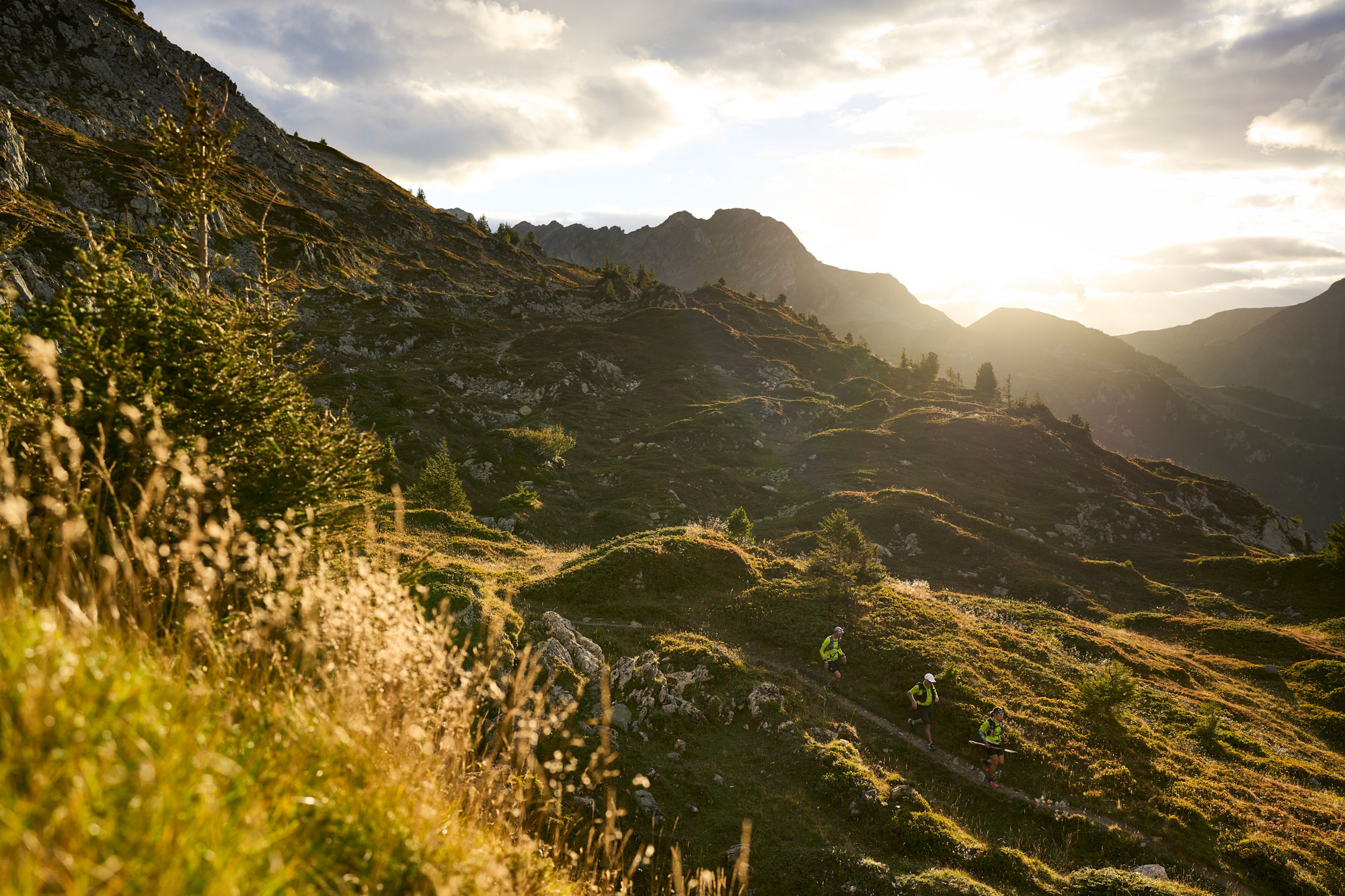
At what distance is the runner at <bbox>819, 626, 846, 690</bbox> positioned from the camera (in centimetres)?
1907

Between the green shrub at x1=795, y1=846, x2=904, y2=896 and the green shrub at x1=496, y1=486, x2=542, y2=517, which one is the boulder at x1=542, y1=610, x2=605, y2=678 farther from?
the green shrub at x1=496, y1=486, x2=542, y2=517

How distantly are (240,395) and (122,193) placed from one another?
7957 centimetres

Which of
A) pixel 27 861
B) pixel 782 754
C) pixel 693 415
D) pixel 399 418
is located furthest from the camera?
pixel 693 415

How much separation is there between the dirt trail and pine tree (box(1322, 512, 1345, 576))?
49930 millimetres

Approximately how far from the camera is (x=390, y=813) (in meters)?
3.33

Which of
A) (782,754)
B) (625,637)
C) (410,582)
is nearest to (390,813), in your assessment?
(410,582)

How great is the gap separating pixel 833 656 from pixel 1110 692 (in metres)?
9.19

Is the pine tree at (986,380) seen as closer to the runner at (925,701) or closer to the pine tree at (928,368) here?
the pine tree at (928,368)

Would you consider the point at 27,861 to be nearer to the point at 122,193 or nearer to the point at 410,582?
the point at 410,582

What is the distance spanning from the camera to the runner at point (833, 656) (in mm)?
19066

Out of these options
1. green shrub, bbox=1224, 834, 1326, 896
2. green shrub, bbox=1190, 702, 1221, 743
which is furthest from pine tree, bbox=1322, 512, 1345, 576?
green shrub, bbox=1224, 834, 1326, 896

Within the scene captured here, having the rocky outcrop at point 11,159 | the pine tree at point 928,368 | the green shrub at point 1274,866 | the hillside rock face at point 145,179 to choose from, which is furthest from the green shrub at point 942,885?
the pine tree at point 928,368

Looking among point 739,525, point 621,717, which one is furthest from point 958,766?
point 739,525

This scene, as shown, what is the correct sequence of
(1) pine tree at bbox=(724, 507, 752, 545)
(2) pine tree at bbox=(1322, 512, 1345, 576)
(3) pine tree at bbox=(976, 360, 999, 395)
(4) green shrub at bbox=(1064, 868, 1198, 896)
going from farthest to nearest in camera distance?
1. (3) pine tree at bbox=(976, 360, 999, 395)
2. (2) pine tree at bbox=(1322, 512, 1345, 576)
3. (1) pine tree at bbox=(724, 507, 752, 545)
4. (4) green shrub at bbox=(1064, 868, 1198, 896)
